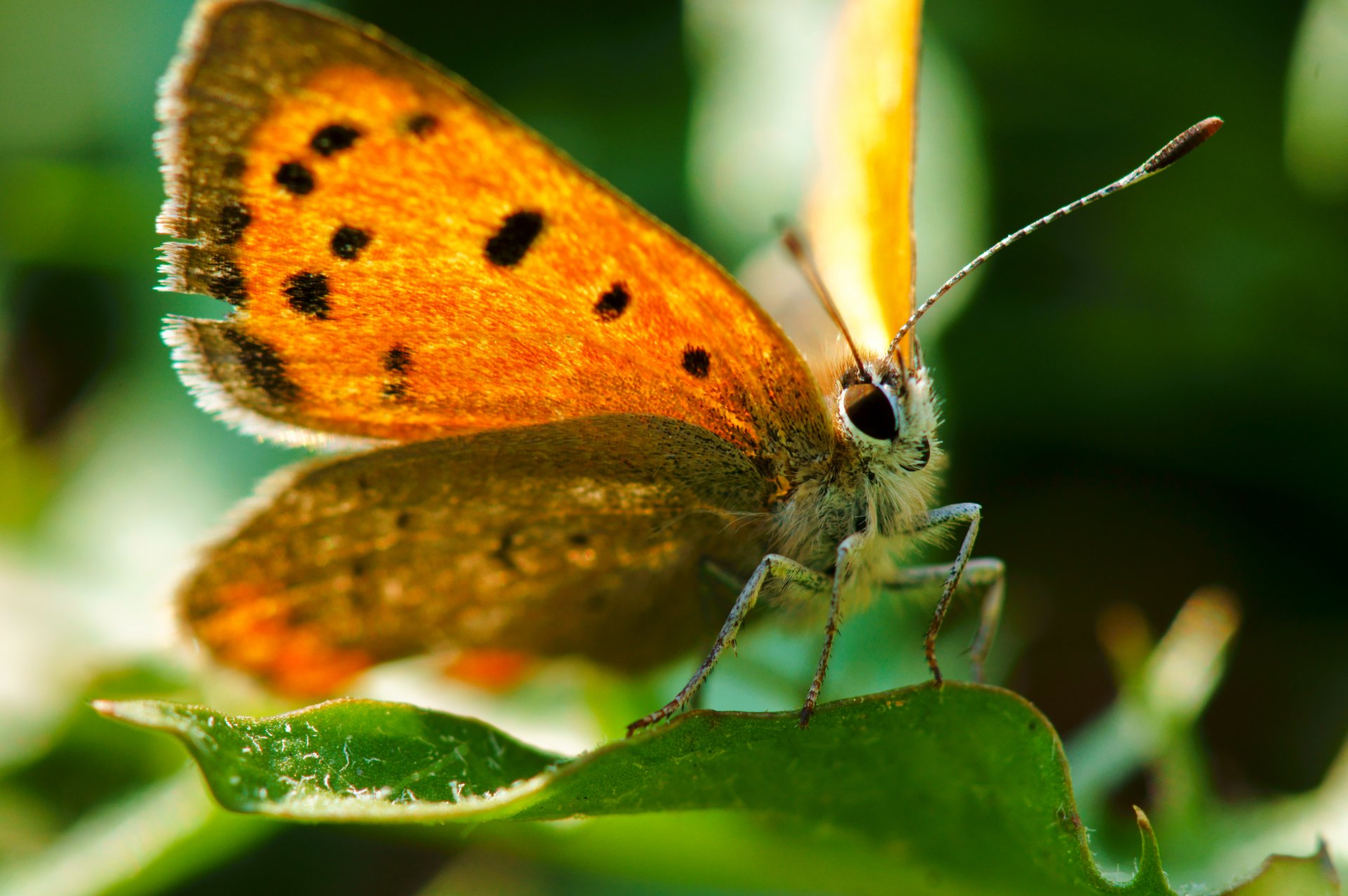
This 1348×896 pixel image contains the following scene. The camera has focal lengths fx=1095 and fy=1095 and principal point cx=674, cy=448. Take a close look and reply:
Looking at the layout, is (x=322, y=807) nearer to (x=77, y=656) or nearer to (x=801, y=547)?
(x=801, y=547)

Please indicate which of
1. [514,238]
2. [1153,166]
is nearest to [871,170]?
[1153,166]

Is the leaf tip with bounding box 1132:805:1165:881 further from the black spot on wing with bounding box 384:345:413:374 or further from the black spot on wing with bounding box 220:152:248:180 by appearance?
the black spot on wing with bounding box 220:152:248:180

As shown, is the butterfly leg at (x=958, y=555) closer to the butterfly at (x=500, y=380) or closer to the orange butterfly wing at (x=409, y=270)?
the butterfly at (x=500, y=380)

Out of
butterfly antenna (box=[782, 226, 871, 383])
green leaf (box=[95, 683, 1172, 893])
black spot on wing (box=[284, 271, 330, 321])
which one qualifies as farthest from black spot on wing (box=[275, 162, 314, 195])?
butterfly antenna (box=[782, 226, 871, 383])

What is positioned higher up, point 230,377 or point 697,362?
point 230,377

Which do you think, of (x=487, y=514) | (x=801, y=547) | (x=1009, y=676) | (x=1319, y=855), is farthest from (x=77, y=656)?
(x=1319, y=855)

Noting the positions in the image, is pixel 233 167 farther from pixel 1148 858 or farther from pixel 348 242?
pixel 1148 858
